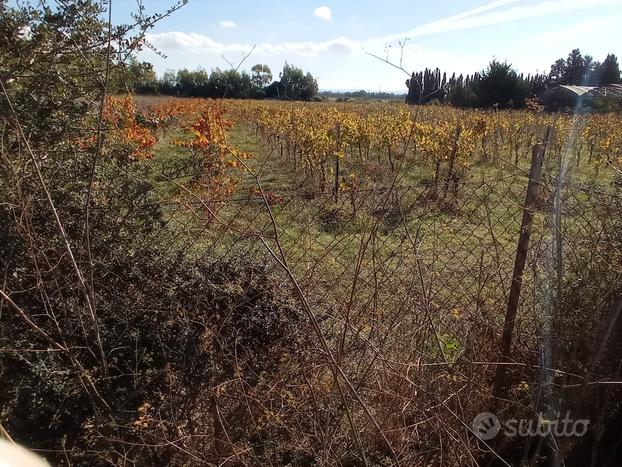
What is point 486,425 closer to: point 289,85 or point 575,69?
point 289,85

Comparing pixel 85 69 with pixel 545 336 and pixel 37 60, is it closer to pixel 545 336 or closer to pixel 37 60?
pixel 37 60

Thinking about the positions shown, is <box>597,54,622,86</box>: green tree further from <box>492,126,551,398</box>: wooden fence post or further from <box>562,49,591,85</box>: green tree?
<box>492,126,551,398</box>: wooden fence post

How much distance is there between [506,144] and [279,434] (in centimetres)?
1561

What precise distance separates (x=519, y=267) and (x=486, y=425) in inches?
31.9

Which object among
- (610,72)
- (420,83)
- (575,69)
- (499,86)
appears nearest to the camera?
(420,83)

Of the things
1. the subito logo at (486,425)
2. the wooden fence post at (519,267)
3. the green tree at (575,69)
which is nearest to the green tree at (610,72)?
the green tree at (575,69)

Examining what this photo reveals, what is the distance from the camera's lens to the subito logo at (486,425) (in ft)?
7.08

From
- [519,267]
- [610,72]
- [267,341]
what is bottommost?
[267,341]

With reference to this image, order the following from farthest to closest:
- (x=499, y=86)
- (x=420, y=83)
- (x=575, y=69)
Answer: (x=575, y=69)
(x=499, y=86)
(x=420, y=83)

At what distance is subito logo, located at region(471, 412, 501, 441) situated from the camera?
2.16 m

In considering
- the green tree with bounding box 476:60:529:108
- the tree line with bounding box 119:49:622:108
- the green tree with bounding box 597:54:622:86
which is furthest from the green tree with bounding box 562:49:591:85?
the green tree with bounding box 476:60:529:108

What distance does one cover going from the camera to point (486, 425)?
2.21 meters

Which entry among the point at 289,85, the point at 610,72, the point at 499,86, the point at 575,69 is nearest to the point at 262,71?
the point at 289,85

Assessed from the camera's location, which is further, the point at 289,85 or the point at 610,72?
the point at 610,72
